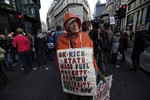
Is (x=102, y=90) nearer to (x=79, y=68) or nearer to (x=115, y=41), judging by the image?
(x=79, y=68)

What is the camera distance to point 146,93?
113 inches

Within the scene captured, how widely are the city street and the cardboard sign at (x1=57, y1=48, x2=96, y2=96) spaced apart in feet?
5.64

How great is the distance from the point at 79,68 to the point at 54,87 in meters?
2.45

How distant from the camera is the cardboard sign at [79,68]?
51.8 inches

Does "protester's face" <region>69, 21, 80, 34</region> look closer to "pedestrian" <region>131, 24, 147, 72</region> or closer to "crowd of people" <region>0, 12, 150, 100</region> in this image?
"crowd of people" <region>0, 12, 150, 100</region>

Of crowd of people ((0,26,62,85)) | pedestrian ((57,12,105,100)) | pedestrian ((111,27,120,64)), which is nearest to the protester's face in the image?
pedestrian ((57,12,105,100))

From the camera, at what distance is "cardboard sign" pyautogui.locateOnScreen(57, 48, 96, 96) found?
1316 mm

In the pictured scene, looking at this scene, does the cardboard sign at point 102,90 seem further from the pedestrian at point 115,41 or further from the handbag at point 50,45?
the handbag at point 50,45

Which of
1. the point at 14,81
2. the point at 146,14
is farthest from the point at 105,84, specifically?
the point at 146,14

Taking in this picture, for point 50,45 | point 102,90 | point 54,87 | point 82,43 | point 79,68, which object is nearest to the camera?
point 79,68

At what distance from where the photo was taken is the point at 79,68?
1329mm

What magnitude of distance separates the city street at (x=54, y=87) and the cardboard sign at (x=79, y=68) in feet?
5.64

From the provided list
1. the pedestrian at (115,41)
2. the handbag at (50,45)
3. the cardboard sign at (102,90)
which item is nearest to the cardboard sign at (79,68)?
the cardboard sign at (102,90)

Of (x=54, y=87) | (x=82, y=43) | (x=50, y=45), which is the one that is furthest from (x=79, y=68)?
(x=50, y=45)
